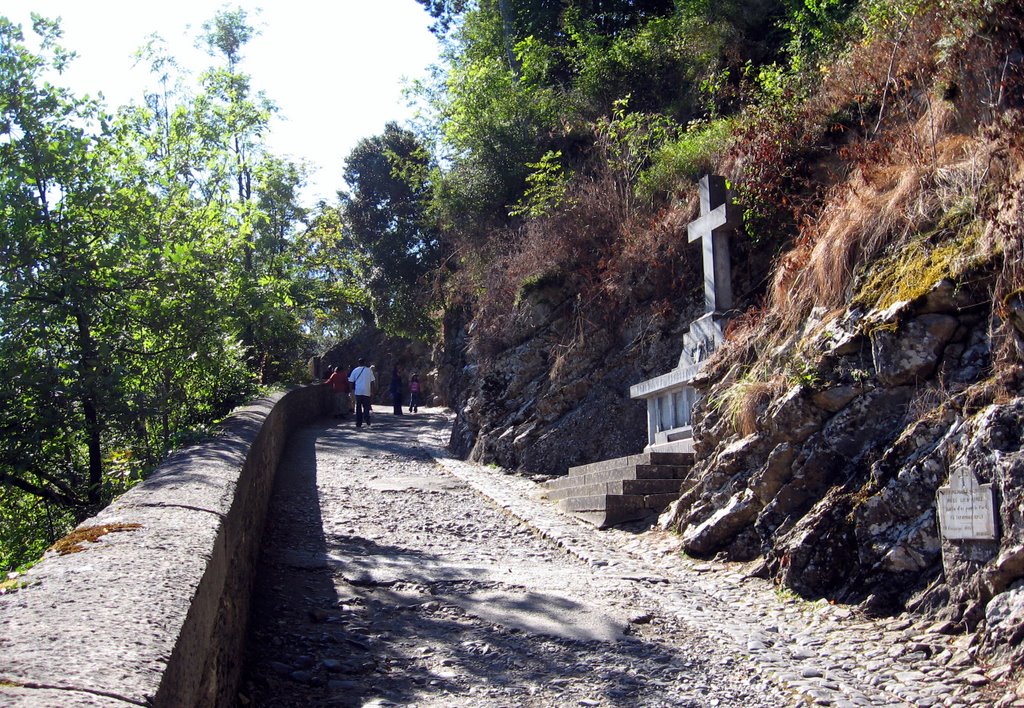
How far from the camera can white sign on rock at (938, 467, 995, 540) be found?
207 inches

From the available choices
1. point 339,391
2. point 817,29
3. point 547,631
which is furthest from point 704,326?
point 339,391

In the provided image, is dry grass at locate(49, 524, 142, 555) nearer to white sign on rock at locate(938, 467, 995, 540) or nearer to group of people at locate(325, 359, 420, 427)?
→ white sign on rock at locate(938, 467, 995, 540)

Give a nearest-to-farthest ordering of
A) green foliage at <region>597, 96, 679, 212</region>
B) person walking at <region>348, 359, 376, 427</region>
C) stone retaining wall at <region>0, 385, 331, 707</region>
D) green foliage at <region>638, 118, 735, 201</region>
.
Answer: stone retaining wall at <region>0, 385, 331, 707</region>, green foliage at <region>638, 118, 735, 201</region>, green foliage at <region>597, 96, 679, 212</region>, person walking at <region>348, 359, 376, 427</region>

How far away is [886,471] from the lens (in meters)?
6.34

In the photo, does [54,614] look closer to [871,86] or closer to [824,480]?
[824,480]

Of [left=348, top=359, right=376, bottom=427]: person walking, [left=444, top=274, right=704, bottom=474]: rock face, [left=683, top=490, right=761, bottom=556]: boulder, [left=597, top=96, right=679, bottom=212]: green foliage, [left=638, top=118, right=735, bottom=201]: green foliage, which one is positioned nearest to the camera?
[left=683, top=490, right=761, bottom=556]: boulder

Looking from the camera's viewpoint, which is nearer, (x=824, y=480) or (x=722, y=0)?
(x=824, y=480)

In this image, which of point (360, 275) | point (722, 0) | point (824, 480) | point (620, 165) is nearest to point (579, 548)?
point (824, 480)

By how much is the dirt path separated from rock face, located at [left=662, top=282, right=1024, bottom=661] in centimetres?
106

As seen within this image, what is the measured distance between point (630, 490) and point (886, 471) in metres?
3.53

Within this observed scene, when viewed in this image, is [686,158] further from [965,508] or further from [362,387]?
[362,387]

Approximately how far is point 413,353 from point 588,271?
88.1 ft

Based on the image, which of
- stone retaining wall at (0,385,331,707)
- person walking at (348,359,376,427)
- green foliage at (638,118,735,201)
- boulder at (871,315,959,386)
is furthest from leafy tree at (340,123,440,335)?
stone retaining wall at (0,385,331,707)

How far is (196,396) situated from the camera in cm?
1145
